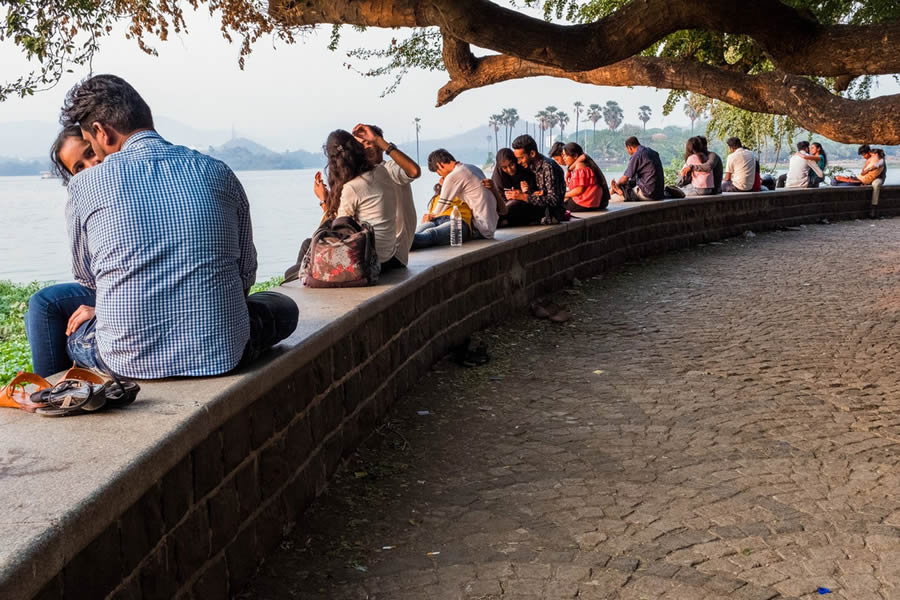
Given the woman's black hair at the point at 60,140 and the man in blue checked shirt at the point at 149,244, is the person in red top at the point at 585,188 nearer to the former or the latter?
the woman's black hair at the point at 60,140

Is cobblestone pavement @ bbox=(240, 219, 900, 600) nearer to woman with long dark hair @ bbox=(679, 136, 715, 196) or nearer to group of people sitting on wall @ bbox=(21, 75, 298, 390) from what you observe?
group of people sitting on wall @ bbox=(21, 75, 298, 390)

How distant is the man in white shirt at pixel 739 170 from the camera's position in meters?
17.5

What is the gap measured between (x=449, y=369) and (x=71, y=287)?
3.29 meters

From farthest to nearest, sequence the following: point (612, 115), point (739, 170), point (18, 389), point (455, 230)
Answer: point (612, 115) → point (739, 170) → point (455, 230) → point (18, 389)

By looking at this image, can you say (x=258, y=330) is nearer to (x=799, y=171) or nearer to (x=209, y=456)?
(x=209, y=456)

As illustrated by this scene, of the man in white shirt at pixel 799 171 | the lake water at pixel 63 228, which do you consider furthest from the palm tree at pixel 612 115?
the man in white shirt at pixel 799 171

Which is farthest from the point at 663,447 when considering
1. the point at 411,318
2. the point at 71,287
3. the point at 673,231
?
the point at 673,231

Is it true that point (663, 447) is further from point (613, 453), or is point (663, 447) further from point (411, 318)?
point (411, 318)

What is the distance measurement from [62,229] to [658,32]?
4204 cm

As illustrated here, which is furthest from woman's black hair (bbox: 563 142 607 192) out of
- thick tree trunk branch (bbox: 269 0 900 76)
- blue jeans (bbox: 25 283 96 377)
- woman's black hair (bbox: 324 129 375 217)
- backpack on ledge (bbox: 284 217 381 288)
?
blue jeans (bbox: 25 283 96 377)

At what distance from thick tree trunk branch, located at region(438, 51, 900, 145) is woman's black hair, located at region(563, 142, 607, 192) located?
122cm

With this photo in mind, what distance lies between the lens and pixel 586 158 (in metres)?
13.1

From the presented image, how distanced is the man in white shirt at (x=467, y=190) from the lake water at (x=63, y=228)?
1075 mm

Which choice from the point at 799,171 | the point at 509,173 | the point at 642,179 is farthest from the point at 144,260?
the point at 799,171
